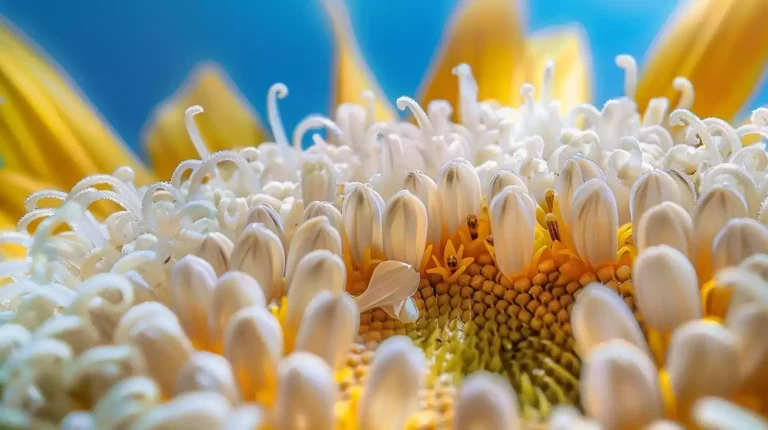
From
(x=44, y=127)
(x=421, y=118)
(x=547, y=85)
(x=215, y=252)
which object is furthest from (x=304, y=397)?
(x=44, y=127)

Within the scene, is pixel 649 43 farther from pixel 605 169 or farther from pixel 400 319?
pixel 400 319

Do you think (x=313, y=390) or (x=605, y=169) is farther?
(x=605, y=169)

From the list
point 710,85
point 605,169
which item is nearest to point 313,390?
point 605,169

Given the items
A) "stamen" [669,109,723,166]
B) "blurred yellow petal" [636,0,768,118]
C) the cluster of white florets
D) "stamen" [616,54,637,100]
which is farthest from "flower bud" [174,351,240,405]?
"blurred yellow petal" [636,0,768,118]

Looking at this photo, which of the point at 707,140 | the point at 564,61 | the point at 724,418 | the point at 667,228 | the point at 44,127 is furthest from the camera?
the point at 564,61

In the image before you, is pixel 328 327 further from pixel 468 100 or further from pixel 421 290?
pixel 468 100

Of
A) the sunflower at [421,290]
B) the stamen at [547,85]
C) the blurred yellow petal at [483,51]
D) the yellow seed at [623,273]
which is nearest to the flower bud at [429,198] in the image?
the sunflower at [421,290]

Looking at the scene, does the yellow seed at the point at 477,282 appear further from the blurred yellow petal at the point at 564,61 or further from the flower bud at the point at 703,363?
the blurred yellow petal at the point at 564,61
